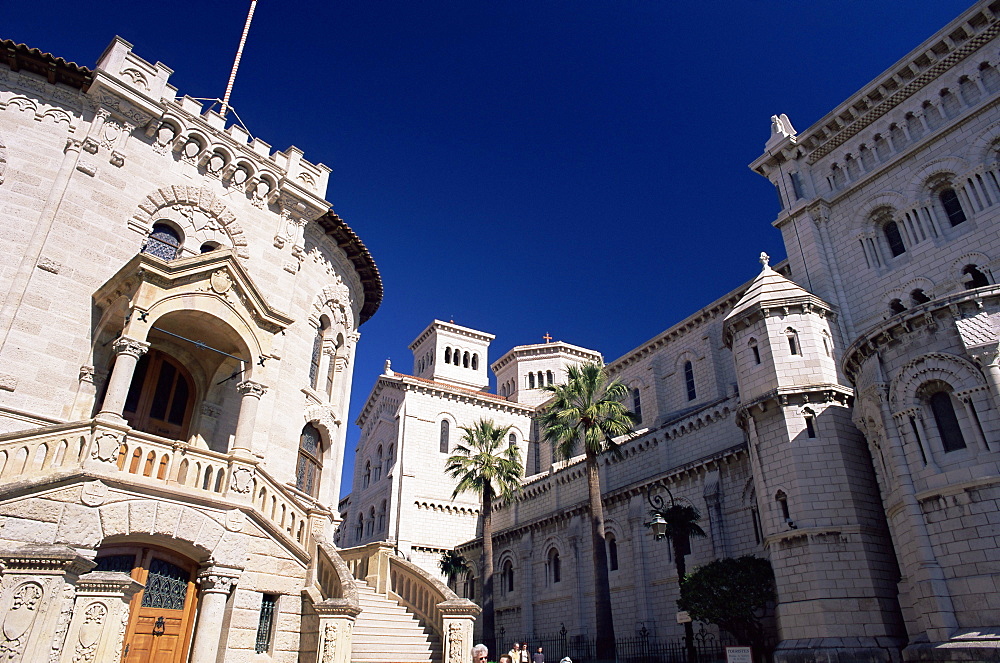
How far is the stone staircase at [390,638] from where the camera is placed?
46.7ft

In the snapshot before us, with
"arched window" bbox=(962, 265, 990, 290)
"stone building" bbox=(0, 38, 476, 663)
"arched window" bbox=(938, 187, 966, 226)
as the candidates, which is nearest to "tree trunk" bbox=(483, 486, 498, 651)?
"stone building" bbox=(0, 38, 476, 663)

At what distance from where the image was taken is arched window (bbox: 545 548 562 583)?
37.8 meters

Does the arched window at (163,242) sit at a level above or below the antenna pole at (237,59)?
below

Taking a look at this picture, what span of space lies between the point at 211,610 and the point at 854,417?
17475 millimetres

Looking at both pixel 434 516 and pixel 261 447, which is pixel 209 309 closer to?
pixel 261 447

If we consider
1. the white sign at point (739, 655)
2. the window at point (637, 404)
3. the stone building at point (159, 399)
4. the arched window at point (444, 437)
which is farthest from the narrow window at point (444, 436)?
the white sign at point (739, 655)

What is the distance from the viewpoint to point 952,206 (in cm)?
2453

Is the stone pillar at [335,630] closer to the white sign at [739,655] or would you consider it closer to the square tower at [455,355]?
the white sign at [739,655]

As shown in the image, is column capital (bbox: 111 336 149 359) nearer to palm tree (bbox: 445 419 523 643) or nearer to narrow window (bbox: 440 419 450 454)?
palm tree (bbox: 445 419 523 643)

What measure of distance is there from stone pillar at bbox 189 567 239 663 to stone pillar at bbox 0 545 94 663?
11.4 feet

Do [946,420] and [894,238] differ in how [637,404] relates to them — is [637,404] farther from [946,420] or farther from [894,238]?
[946,420]

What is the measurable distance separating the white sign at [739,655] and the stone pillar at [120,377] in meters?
15.0

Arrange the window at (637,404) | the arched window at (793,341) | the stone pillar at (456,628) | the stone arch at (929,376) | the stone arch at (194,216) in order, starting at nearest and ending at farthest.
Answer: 1. the stone pillar at (456,628)
2. the stone arch at (929,376)
3. the stone arch at (194,216)
4. the arched window at (793,341)
5. the window at (637,404)

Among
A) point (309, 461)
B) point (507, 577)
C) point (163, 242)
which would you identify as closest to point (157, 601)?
point (309, 461)
